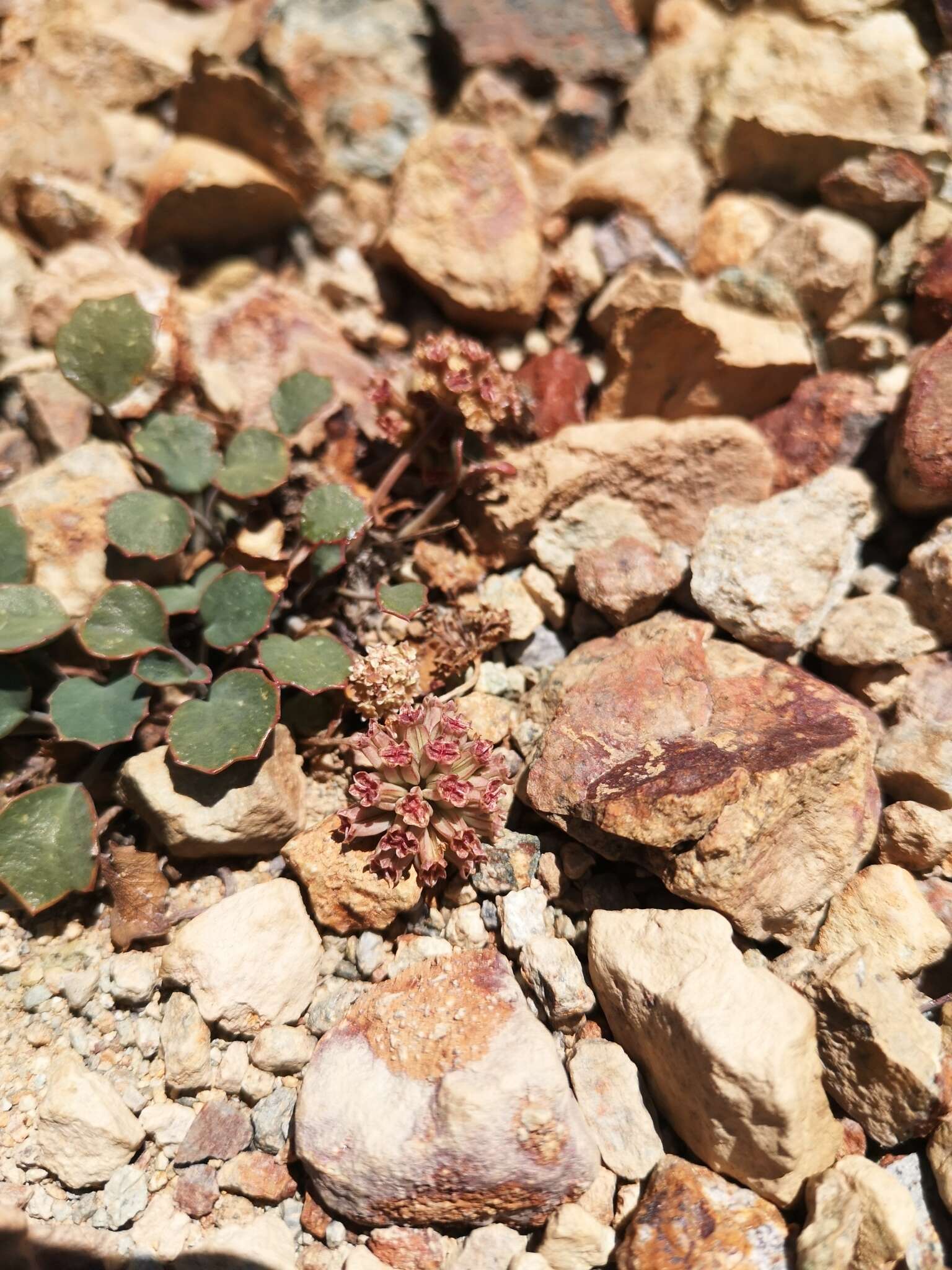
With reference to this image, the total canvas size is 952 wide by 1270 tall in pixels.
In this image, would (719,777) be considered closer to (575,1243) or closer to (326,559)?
(575,1243)

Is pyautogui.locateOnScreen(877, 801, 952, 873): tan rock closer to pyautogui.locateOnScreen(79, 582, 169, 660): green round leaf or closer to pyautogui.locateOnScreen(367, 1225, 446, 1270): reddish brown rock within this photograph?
pyautogui.locateOnScreen(367, 1225, 446, 1270): reddish brown rock

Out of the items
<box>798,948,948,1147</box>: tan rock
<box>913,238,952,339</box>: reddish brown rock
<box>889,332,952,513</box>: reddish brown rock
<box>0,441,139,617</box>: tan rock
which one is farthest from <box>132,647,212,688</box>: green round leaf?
<box>913,238,952,339</box>: reddish brown rock

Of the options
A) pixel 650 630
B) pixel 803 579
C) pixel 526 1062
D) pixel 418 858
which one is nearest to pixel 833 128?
pixel 803 579

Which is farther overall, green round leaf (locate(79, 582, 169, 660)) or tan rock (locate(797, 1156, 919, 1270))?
green round leaf (locate(79, 582, 169, 660))

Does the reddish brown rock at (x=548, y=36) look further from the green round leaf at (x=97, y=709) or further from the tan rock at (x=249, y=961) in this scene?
the tan rock at (x=249, y=961)

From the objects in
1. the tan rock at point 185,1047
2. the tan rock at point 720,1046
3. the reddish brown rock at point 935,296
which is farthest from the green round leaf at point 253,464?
the reddish brown rock at point 935,296

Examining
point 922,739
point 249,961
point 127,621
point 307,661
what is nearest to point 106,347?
point 127,621
